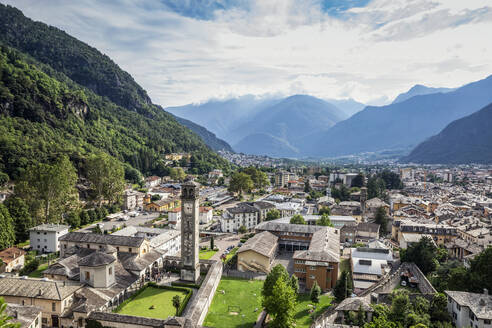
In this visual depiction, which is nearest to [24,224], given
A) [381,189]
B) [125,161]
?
[125,161]

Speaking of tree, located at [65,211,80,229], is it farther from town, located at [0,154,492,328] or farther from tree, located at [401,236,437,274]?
tree, located at [401,236,437,274]

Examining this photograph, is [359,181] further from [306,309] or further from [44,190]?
[44,190]

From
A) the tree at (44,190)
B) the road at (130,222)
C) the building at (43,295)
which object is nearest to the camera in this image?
the building at (43,295)

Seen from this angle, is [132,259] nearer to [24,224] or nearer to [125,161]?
[24,224]

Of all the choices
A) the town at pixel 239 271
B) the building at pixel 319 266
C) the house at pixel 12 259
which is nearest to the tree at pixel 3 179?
the town at pixel 239 271

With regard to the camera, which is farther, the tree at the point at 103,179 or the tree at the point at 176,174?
the tree at the point at 176,174

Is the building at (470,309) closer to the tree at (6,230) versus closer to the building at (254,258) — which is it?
the building at (254,258)

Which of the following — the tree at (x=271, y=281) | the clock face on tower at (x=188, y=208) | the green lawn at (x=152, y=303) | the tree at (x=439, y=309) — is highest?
the clock face on tower at (x=188, y=208)
